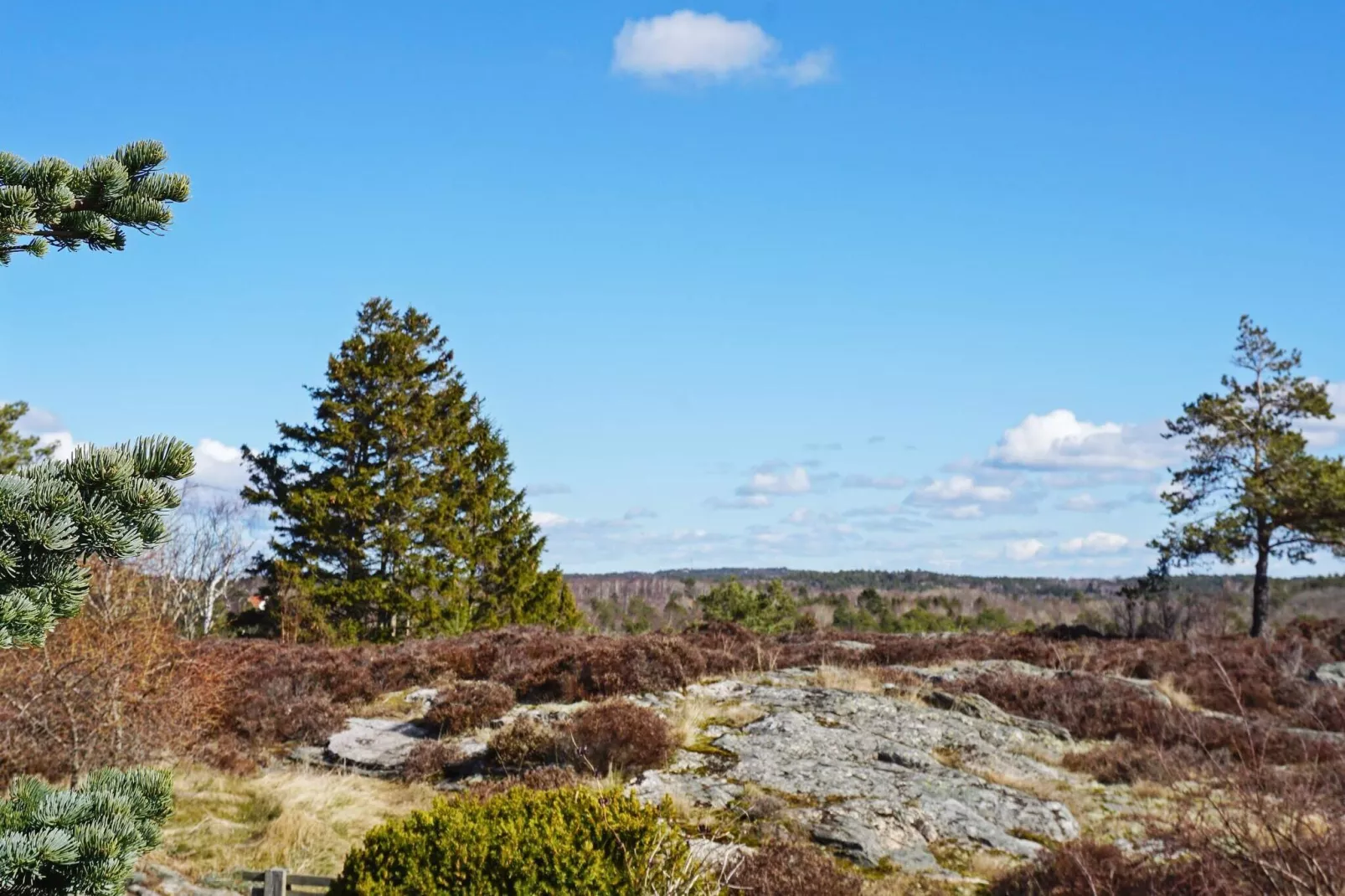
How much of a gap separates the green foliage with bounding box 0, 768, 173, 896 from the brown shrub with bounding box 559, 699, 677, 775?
20.9 ft

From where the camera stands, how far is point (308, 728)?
1223 centimetres

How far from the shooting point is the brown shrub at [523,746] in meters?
9.95

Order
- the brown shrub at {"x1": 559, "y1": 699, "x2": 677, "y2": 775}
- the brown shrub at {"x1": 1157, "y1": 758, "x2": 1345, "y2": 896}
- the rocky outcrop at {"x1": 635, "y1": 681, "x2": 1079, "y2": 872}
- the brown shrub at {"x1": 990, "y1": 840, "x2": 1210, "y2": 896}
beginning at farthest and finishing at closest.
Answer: the brown shrub at {"x1": 559, "y1": 699, "x2": 677, "y2": 775} → the rocky outcrop at {"x1": 635, "y1": 681, "x2": 1079, "y2": 872} → the brown shrub at {"x1": 990, "y1": 840, "x2": 1210, "y2": 896} → the brown shrub at {"x1": 1157, "y1": 758, "x2": 1345, "y2": 896}

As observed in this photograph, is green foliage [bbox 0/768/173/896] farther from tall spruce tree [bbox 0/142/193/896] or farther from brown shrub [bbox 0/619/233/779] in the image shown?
brown shrub [bbox 0/619/233/779]

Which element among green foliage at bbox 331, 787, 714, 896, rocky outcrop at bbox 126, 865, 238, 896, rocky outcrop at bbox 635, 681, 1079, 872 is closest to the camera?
green foliage at bbox 331, 787, 714, 896

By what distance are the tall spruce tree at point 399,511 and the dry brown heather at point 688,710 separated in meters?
7.70

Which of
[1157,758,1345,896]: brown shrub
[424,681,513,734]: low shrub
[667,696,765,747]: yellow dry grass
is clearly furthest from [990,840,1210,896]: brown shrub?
[424,681,513,734]: low shrub

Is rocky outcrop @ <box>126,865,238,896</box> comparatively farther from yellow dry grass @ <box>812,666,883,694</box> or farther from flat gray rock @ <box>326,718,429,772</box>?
yellow dry grass @ <box>812,666,883,694</box>

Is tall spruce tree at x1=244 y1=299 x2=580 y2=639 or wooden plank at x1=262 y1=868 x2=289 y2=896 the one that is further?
tall spruce tree at x1=244 y1=299 x2=580 y2=639

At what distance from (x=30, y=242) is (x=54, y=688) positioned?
6.87 m

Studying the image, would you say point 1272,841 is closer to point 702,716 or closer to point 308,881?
point 308,881

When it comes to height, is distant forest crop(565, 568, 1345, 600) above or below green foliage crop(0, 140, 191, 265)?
below

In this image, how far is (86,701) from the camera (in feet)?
29.5

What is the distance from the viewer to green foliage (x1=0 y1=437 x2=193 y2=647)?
8.63 feet
